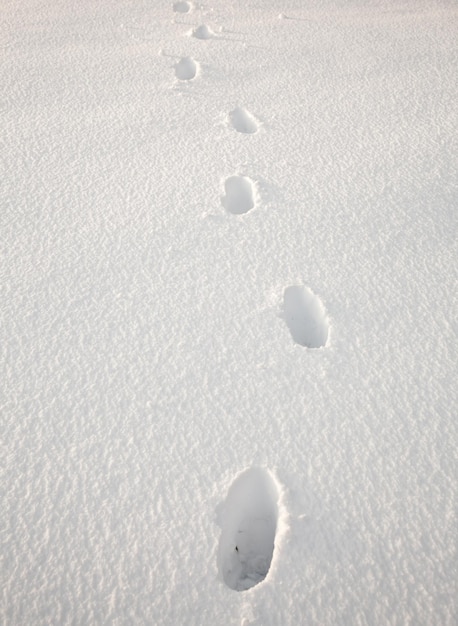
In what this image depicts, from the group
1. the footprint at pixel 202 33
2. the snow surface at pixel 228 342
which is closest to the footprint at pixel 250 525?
the snow surface at pixel 228 342

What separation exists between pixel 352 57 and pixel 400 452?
2147mm

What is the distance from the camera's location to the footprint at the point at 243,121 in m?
1.98

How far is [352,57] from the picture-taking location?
2.38 meters

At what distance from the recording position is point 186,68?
2.34 metres

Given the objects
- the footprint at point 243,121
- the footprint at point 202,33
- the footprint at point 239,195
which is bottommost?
the footprint at point 239,195

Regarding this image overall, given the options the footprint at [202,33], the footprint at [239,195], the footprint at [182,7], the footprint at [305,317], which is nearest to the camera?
the footprint at [305,317]

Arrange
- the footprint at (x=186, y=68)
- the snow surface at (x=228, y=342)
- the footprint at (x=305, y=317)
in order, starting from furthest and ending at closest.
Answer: the footprint at (x=186, y=68) → the footprint at (x=305, y=317) → the snow surface at (x=228, y=342)

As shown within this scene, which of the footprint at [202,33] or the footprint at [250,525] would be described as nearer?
the footprint at [250,525]

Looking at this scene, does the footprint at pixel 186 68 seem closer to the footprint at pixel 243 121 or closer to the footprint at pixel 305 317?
the footprint at pixel 243 121

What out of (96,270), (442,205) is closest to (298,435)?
(96,270)

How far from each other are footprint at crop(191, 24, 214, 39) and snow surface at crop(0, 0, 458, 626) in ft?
1.23

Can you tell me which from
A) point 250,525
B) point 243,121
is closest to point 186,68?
point 243,121

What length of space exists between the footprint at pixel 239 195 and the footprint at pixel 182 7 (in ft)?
5.77

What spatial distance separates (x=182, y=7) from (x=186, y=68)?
0.80 meters
